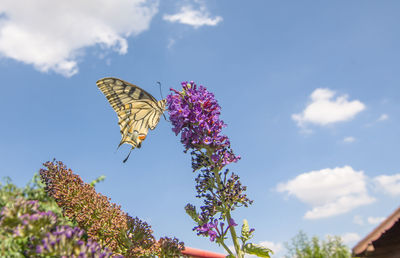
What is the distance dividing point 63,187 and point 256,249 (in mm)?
2236

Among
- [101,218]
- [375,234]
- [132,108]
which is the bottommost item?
[101,218]

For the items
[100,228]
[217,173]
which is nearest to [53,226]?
[100,228]

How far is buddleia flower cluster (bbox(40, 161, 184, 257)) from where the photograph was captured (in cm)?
388

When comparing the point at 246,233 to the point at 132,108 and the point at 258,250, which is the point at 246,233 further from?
the point at 132,108

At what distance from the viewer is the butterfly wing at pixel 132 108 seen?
26.2 ft

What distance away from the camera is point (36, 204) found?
8.02 feet

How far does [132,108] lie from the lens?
8.52 meters

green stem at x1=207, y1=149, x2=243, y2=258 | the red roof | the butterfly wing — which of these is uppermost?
the butterfly wing

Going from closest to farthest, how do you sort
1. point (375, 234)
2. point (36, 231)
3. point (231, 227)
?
point (36, 231) → point (231, 227) → point (375, 234)

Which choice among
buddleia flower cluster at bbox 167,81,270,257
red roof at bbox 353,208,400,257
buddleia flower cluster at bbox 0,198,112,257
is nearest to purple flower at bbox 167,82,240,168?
buddleia flower cluster at bbox 167,81,270,257

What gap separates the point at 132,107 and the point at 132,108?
24 millimetres

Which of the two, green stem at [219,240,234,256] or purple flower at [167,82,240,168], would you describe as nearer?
green stem at [219,240,234,256]

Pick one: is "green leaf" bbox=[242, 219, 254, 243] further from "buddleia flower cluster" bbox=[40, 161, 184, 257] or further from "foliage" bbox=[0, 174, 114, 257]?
"foliage" bbox=[0, 174, 114, 257]

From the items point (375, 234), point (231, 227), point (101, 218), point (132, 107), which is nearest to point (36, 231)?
point (101, 218)
